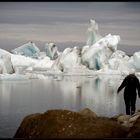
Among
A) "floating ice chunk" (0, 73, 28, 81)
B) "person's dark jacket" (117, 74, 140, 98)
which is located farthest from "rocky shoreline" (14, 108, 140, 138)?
"floating ice chunk" (0, 73, 28, 81)

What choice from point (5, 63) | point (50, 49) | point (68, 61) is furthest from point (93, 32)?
point (5, 63)

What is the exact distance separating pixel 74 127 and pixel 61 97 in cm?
241

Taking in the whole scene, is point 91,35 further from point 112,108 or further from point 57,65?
point 112,108

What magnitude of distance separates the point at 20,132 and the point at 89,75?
2750mm

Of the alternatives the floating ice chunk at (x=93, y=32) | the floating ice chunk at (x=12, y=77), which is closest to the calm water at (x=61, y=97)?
the floating ice chunk at (x=12, y=77)

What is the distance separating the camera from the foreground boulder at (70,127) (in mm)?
4238

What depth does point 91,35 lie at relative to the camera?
642 centimetres

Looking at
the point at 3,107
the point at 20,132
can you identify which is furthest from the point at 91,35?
the point at 20,132

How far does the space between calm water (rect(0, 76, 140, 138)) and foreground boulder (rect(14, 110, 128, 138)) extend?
1504 mm

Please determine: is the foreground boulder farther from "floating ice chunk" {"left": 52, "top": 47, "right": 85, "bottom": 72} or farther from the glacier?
"floating ice chunk" {"left": 52, "top": 47, "right": 85, "bottom": 72}

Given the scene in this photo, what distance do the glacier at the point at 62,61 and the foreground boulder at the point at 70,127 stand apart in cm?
174

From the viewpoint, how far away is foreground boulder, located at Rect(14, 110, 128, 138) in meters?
4.24

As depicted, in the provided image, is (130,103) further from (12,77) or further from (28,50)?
(12,77)

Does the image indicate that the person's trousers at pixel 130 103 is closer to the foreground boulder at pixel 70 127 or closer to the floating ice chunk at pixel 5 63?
the foreground boulder at pixel 70 127
